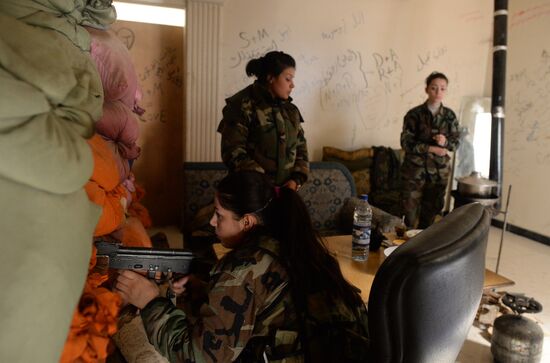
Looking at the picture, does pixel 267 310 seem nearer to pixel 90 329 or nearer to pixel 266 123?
pixel 90 329

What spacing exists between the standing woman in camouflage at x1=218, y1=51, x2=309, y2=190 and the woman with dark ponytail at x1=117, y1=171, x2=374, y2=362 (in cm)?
114

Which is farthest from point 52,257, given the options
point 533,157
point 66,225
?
point 533,157

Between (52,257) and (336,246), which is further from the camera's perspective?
(336,246)

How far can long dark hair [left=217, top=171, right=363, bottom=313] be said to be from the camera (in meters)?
0.99

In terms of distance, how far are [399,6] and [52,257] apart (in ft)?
12.7

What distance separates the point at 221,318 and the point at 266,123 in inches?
53.4

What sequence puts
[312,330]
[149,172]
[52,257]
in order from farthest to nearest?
[149,172]
[312,330]
[52,257]

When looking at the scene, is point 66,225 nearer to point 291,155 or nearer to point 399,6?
point 291,155

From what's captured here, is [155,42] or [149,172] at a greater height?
[155,42]

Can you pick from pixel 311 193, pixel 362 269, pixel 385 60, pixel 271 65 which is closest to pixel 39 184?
pixel 362 269

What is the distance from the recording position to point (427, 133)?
319cm

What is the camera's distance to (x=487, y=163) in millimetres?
3648

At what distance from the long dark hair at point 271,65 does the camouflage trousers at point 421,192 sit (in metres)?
1.54

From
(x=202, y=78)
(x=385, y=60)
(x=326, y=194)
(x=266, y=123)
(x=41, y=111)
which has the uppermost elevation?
(x=385, y=60)
